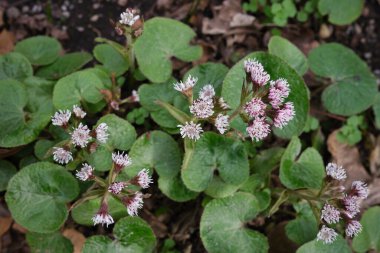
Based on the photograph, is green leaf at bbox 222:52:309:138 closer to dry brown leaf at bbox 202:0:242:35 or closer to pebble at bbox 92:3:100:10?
dry brown leaf at bbox 202:0:242:35

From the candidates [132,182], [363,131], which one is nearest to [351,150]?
[363,131]

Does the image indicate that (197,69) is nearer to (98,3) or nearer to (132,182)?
(132,182)

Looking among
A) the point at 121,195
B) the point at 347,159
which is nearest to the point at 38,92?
the point at 121,195

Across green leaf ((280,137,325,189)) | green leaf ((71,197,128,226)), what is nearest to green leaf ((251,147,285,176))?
green leaf ((280,137,325,189))

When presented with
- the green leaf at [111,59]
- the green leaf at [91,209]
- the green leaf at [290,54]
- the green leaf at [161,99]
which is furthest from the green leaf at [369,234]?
the green leaf at [111,59]

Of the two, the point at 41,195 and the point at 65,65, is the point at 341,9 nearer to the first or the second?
the point at 65,65

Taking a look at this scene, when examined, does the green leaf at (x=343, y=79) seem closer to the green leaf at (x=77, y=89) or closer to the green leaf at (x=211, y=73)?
the green leaf at (x=211, y=73)
